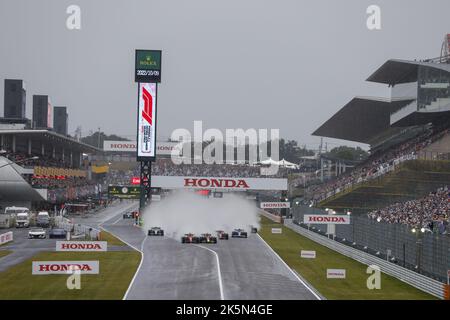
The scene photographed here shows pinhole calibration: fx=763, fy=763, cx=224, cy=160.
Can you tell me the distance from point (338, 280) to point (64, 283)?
1321 centimetres

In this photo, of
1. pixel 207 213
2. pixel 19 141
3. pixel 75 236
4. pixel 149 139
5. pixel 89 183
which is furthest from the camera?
pixel 89 183

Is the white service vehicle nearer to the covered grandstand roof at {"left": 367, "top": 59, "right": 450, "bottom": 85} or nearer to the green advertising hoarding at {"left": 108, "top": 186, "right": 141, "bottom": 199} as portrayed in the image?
the green advertising hoarding at {"left": 108, "top": 186, "right": 141, "bottom": 199}

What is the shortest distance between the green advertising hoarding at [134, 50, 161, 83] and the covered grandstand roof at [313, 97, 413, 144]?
23585 mm

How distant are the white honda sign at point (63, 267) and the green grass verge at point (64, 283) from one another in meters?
0.47

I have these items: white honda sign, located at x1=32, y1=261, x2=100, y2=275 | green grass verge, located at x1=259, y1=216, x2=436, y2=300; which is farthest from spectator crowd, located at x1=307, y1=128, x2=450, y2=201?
white honda sign, located at x1=32, y1=261, x2=100, y2=275

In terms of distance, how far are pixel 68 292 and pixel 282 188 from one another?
189 feet

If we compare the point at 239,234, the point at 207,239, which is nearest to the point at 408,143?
the point at 239,234

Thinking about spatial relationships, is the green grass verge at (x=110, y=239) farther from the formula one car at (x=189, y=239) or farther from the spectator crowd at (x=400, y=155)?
the spectator crowd at (x=400, y=155)

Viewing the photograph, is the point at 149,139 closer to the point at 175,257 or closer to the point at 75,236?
the point at 75,236

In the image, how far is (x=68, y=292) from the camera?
31.1 meters

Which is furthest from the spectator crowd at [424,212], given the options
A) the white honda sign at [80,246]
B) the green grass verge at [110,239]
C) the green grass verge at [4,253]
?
the green grass verge at [4,253]

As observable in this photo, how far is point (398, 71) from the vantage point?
7625 cm
